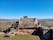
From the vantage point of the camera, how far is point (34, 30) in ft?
81.0

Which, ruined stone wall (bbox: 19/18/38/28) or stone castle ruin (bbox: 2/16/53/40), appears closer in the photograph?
stone castle ruin (bbox: 2/16/53/40)

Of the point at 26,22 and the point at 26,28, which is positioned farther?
the point at 26,22

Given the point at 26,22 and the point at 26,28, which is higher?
the point at 26,22

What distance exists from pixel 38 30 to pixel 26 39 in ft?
24.1

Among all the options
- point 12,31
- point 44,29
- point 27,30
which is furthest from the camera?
point 27,30

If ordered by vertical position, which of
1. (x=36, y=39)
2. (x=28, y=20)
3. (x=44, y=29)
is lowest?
(x=36, y=39)

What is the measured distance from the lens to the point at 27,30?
24.5 metres

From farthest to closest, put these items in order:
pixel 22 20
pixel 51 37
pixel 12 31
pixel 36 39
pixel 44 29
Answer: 1. pixel 22 20
2. pixel 12 31
3. pixel 44 29
4. pixel 36 39
5. pixel 51 37

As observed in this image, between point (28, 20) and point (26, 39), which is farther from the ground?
point (28, 20)

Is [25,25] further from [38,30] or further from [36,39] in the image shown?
[36,39]

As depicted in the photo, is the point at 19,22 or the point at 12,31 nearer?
the point at 12,31

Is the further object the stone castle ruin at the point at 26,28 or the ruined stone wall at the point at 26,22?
the ruined stone wall at the point at 26,22

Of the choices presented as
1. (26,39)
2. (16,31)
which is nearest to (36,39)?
(26,39)

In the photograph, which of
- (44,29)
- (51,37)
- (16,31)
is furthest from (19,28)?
(51,37)
